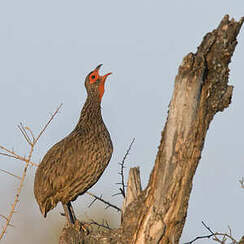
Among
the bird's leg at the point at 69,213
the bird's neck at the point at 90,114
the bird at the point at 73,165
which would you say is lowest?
the bird's leg at the point at 69,213

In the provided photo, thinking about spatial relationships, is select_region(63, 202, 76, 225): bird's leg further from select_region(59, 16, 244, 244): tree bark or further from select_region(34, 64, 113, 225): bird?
select_region(59, 16, 244, 244): tree bark

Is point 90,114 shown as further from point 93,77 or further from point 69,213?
point 69,213

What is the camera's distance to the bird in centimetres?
721

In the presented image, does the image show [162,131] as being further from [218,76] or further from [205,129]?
[218,76]

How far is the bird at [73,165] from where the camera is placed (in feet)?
23.7

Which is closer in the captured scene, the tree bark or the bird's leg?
the tree bark

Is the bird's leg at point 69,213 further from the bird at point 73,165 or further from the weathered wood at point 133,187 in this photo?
the weathered wood at point 133,187

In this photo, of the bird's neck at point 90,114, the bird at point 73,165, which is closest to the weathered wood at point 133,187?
the bird at point 73,165

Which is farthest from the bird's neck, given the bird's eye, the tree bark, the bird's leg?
the tree bark

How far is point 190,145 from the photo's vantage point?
16.9 ft

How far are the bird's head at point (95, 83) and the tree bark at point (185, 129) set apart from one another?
285cm

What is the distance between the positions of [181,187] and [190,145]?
43 cm

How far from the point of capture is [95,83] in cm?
799

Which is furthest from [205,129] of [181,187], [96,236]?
[96,236]
